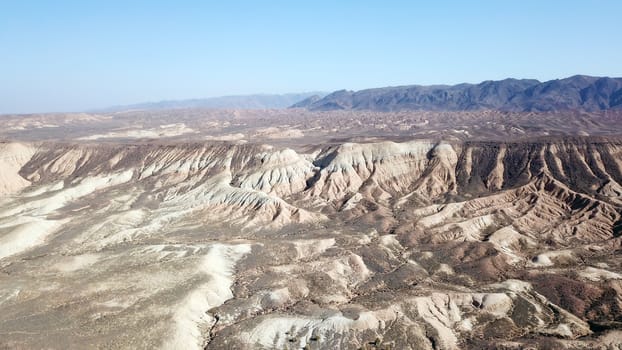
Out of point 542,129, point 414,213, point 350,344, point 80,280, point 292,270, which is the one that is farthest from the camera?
point 542,129

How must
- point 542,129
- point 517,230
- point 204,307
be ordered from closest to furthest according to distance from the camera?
point 204,307 → point 517,230 → point 542,129

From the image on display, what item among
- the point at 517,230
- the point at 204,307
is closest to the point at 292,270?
the point at 204,307

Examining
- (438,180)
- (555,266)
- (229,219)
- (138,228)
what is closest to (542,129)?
(438,180)

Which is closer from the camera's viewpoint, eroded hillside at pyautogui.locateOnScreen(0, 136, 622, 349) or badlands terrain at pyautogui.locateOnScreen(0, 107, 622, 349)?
badlands terrain at pyautogui.locateOnScreen(0, 107, 622, 349)

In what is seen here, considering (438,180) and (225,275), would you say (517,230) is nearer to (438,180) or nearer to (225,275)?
(438,180)

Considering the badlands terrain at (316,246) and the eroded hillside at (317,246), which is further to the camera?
the eroded hillside at (317,246)

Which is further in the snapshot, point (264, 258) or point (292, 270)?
point (264, 258)

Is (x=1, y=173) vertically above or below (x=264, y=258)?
above
